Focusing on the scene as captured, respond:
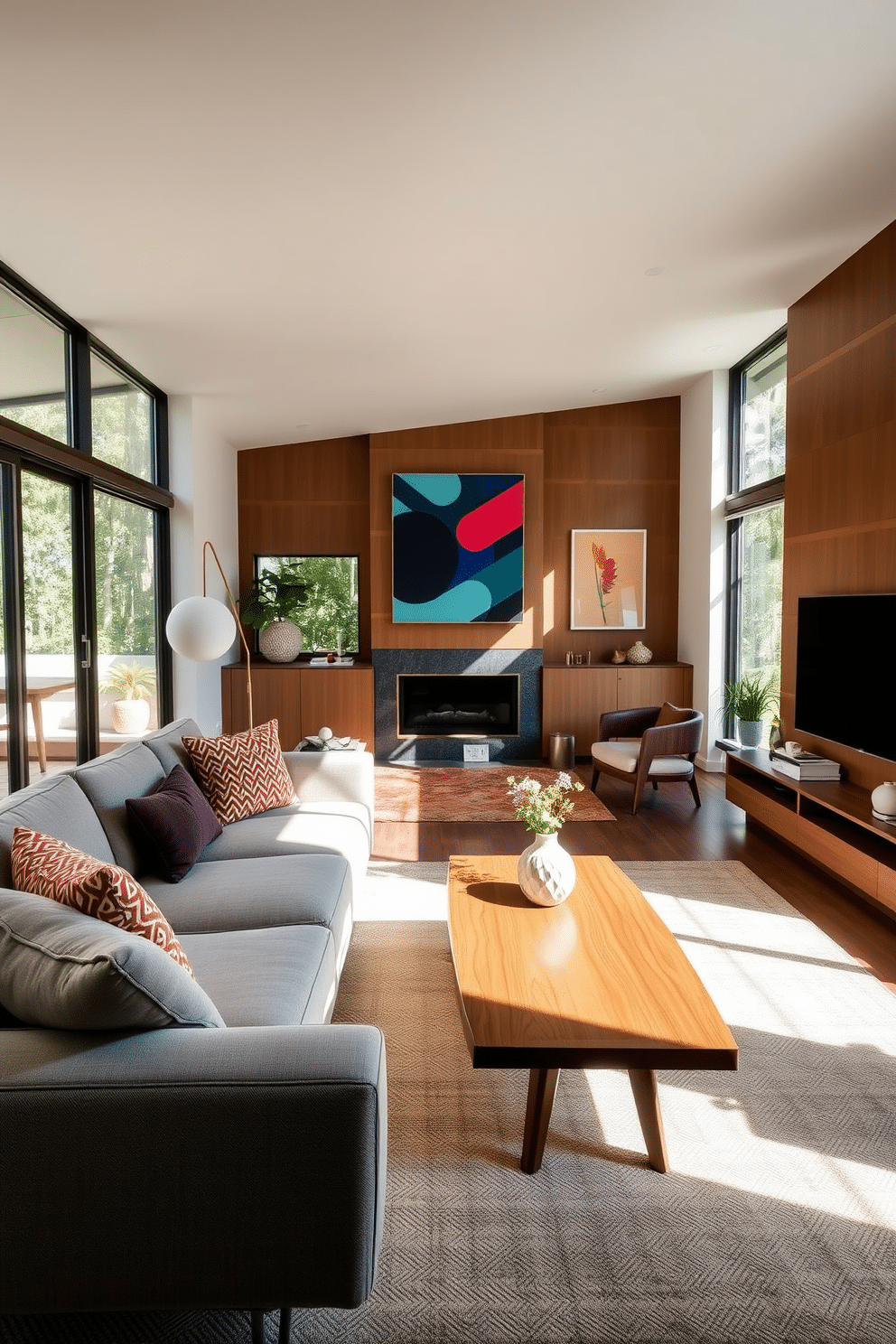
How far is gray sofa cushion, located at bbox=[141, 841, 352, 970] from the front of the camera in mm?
2533

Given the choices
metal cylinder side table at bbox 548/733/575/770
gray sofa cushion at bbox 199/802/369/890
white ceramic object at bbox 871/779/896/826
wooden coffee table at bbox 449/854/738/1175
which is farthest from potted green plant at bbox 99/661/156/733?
white ceramic object at bbox 871/779/896/826

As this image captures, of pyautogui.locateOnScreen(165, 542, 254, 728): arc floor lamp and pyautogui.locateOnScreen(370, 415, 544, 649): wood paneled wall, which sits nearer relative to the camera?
pyautogui.locateOnScreen(165, 542, 254, 728): arc floor lamp

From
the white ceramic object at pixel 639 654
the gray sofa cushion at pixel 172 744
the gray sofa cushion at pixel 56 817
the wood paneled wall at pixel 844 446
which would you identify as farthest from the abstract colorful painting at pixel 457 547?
the gray sofa cushion at pixel 56 817

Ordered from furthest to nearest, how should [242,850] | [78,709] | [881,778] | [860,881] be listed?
[78,709]
[881,778]
[860,881]
[242,850]

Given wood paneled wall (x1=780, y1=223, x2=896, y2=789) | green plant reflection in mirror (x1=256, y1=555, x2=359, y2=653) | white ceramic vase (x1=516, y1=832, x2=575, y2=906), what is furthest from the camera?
green plant reflection in mirror (x1=256, y1=555, x2=359, y2=653)

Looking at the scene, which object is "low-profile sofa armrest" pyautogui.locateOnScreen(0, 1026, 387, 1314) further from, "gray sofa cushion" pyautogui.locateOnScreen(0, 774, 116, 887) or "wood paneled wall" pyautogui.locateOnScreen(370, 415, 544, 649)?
"wood paneled wall" pyautogui.locateOnScreen(370, 415, 544, 649)

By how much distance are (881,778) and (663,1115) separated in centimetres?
255

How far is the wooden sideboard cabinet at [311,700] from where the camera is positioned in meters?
7.42

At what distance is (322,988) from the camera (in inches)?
87.7

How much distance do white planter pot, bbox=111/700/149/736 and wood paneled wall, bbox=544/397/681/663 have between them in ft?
12.3

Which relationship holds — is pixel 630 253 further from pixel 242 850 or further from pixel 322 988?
pixel 322 988

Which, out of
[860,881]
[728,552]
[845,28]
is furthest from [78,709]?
[728,552]

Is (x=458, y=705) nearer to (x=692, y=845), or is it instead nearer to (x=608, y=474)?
(x=608, y=474)

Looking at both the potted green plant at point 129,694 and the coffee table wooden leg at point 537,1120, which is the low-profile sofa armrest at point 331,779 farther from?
the coffee table wooden leg at point 537,1120
